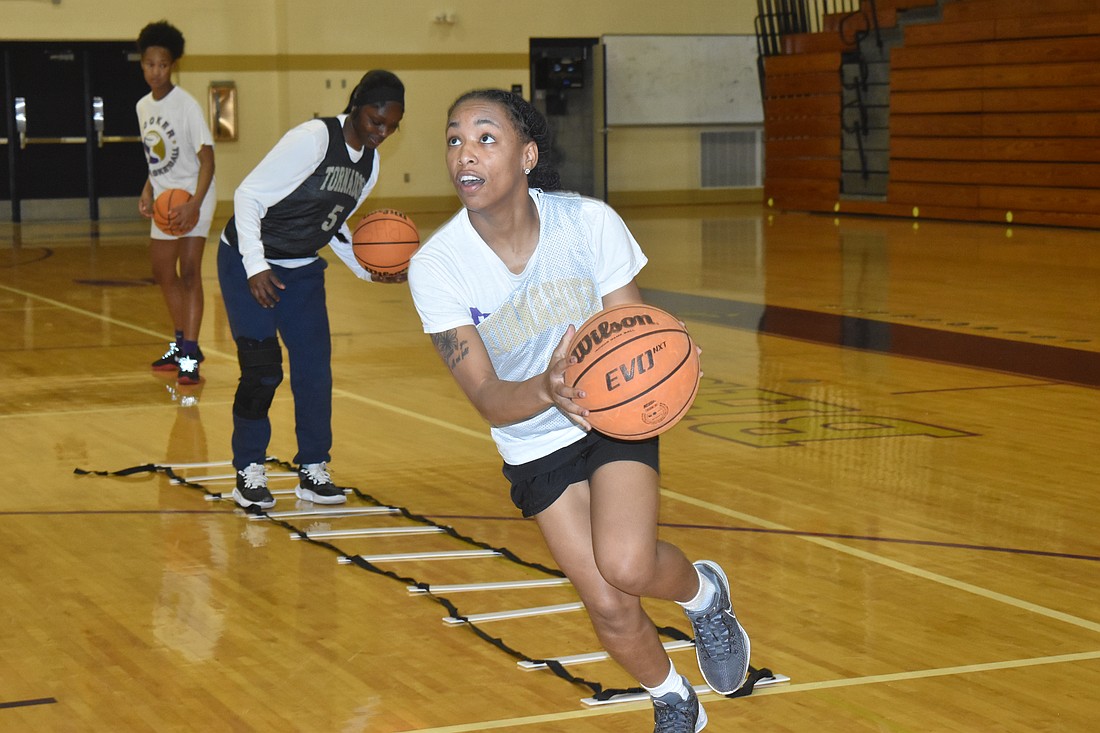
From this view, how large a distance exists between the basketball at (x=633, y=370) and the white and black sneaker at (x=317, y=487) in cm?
278

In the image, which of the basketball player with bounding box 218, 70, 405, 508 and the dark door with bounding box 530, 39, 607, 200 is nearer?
the basketball player with bounding box 218, 70, 405, 508

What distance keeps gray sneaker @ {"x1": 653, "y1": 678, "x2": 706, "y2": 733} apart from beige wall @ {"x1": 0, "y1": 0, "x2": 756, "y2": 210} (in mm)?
19275

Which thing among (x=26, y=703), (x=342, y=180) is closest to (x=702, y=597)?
(x=26, y=703)

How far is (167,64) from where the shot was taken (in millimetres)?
7961

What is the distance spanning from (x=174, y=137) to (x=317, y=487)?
353cm

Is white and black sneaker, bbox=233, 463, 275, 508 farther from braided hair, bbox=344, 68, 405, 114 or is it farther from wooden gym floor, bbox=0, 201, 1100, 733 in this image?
braided hair, bbox=344, 68, 405, 114

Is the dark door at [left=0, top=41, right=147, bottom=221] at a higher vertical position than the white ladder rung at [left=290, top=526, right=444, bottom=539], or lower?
higher

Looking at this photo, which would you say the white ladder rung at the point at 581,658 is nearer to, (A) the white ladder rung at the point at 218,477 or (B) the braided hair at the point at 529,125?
(B) the braided hair at the point at 529,125

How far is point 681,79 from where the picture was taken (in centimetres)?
2388

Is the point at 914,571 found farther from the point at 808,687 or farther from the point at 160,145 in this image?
the point at 160,145

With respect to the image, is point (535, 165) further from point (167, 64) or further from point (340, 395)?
point (167, 64)

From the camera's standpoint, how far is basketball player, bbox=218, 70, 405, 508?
5180 millimetres

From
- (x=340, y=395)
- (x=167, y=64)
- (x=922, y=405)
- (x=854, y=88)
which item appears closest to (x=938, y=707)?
(x=922, y=405)

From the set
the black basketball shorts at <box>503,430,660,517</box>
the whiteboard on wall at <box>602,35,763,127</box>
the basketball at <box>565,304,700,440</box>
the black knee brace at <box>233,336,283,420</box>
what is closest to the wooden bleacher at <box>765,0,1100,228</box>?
the whiteboard on wall at <box>602,35,763,127</box>
